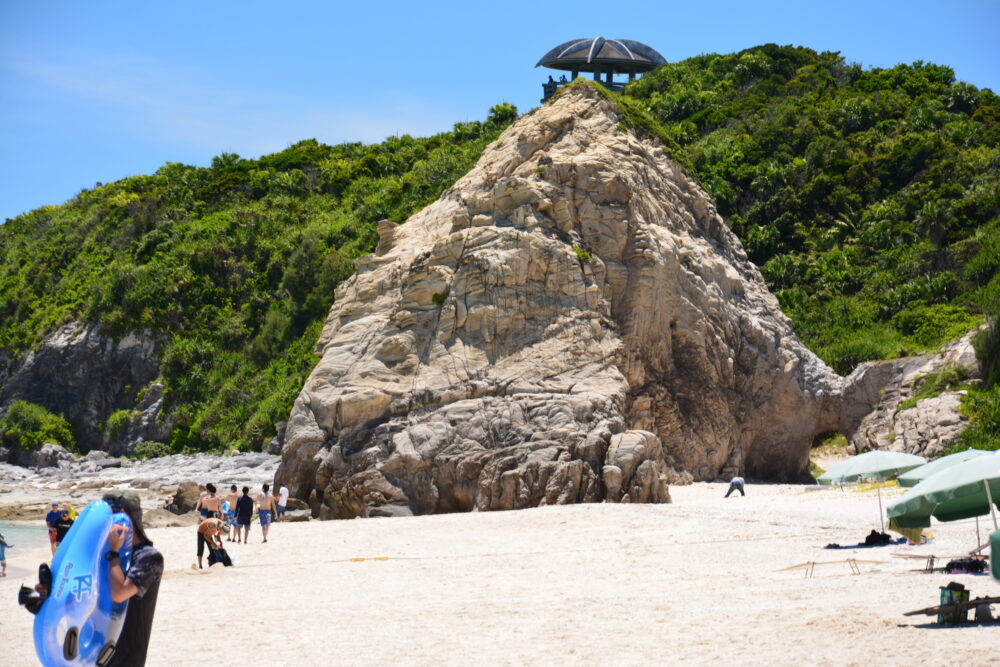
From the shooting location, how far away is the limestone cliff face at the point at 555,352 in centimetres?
2295

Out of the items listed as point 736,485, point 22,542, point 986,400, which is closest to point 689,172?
point 986,400

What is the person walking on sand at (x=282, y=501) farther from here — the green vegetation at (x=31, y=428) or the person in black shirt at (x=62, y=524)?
the green vegetation at (x=31, y=428)

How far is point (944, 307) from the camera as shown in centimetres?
3978

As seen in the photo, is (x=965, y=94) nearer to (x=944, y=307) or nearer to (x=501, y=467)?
(x=944, y=307)

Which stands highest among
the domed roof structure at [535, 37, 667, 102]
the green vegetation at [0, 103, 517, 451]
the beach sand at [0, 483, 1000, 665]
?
the domed roof structure at [535, 37, 667, 102]

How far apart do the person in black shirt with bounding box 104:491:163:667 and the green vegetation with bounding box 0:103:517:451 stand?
38.1m

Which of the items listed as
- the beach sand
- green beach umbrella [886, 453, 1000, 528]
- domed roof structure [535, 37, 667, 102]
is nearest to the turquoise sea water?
the beach sand

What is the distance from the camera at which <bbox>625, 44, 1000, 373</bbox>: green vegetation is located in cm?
4116

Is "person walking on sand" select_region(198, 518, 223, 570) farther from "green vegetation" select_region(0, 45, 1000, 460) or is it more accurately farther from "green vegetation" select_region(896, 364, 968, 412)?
"green vegetation" select_region(896, 364, 968, 412)

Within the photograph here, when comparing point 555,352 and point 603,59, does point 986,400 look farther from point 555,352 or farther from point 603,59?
point 603,59

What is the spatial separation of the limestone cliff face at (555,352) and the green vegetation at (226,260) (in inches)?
761

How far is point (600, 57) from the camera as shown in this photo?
226 feet

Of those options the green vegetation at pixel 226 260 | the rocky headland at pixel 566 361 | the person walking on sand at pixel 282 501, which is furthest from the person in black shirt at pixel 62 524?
the green vegetation at pixel 226 260

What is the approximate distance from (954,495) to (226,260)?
49.4 metres
